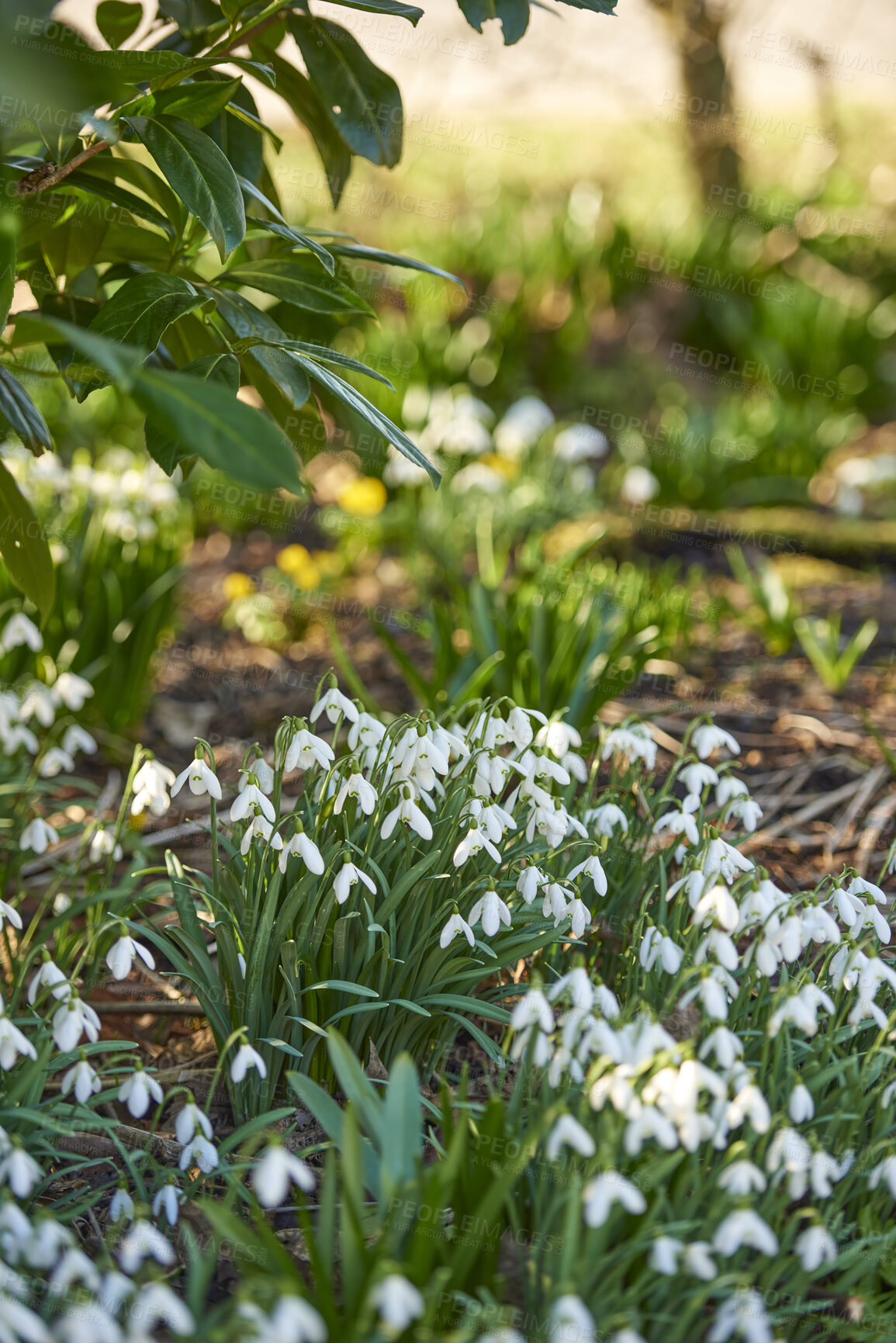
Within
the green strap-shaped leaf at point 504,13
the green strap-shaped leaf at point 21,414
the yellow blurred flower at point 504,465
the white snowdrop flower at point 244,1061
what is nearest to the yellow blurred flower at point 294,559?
the yellow blurred flower at point 504,465

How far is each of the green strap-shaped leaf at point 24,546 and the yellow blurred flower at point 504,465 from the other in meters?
2.60

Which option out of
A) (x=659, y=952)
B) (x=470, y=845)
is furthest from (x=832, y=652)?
(x=470, y=845)

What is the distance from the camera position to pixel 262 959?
4.96 feet

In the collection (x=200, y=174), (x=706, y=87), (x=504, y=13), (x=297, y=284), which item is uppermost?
(x=706, y=87)

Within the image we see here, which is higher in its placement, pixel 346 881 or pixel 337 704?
pixel 337 704

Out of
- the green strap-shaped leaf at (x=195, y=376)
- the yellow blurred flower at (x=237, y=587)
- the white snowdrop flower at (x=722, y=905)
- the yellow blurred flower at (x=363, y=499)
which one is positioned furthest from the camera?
the yellow blurred flower at (x=363, y=499)

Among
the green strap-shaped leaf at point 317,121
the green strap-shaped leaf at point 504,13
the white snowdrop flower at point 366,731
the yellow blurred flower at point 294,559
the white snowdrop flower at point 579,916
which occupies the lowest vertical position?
the yellow blurred flower at point 294,559

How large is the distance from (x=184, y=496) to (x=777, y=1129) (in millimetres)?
2746

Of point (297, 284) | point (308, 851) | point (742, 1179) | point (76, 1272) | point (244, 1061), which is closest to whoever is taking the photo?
point (76, 1272)

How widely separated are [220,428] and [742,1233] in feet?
3.03

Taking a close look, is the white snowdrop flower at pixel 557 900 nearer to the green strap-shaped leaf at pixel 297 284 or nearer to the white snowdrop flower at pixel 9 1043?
the white snowdrop flower at pixel 9 1043

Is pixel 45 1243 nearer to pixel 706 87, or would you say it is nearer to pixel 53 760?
pixel 53 760

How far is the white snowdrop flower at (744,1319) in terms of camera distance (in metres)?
0.99

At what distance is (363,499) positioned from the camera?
397cm
